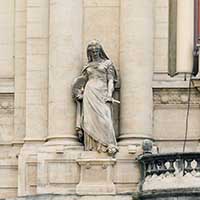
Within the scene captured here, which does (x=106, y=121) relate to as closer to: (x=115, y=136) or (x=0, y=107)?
(x=115, y=136)

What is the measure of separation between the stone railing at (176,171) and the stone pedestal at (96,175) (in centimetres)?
154

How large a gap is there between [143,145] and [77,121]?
1913mm

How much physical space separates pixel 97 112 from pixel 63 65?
159 cm

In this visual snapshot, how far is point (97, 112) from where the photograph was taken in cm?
3381

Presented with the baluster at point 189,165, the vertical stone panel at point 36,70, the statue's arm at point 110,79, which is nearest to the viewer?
the baluster at point 189,165

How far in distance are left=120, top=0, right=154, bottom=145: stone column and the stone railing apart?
2.13 meters

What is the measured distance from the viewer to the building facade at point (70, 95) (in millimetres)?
33844

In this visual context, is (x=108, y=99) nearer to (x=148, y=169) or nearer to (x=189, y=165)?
(x=148, y=169)

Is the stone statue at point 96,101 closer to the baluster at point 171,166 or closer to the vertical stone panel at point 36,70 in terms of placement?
the vertical stone panel at point 36,70

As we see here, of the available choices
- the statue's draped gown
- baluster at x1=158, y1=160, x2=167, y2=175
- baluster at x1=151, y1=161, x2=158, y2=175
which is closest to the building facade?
the statue's draped gown

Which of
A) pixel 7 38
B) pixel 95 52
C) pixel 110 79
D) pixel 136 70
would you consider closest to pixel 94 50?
pixel 95 52

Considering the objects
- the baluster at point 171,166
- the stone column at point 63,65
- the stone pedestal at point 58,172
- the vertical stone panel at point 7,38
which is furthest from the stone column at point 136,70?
the vertical stone panel at point 7,38

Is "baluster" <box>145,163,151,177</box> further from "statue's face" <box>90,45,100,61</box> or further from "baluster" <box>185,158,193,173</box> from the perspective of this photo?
"statue's face" <box>90,45,100,61</box>

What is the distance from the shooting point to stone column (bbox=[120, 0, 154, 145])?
3428 centimetres
